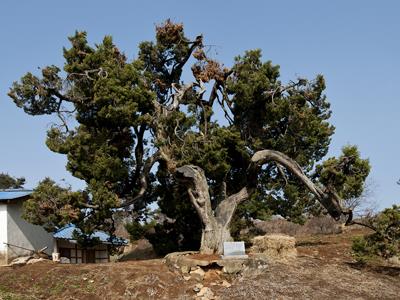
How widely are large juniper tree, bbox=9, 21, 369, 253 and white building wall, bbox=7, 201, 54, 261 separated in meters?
4.98

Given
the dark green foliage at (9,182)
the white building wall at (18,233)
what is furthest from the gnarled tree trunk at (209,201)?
the dark green foliage at (9,182)

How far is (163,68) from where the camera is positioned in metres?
21.8

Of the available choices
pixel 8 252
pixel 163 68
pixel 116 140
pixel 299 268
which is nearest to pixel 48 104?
pixel 116 140

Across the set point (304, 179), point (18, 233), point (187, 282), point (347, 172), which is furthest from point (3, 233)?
point (347, 172)

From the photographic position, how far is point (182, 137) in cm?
1902

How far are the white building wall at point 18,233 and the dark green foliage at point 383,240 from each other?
14131mm

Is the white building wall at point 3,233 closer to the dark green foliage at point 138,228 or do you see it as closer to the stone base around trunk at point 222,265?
the dark green foliage at point 138,228

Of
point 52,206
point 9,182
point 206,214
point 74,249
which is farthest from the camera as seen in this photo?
→ point 9,182

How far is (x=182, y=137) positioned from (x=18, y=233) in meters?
8.83

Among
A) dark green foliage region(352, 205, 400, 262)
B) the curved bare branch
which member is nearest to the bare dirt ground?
dark green foliage region(352, 205, 400, 262)

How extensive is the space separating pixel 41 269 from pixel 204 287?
5.65 meters

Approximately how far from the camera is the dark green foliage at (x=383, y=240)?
15039 mm

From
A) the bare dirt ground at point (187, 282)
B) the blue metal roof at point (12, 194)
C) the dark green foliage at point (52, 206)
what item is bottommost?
the bare dirt ground at point (187, 282)

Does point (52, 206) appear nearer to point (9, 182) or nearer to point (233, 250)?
point (233, 250)
